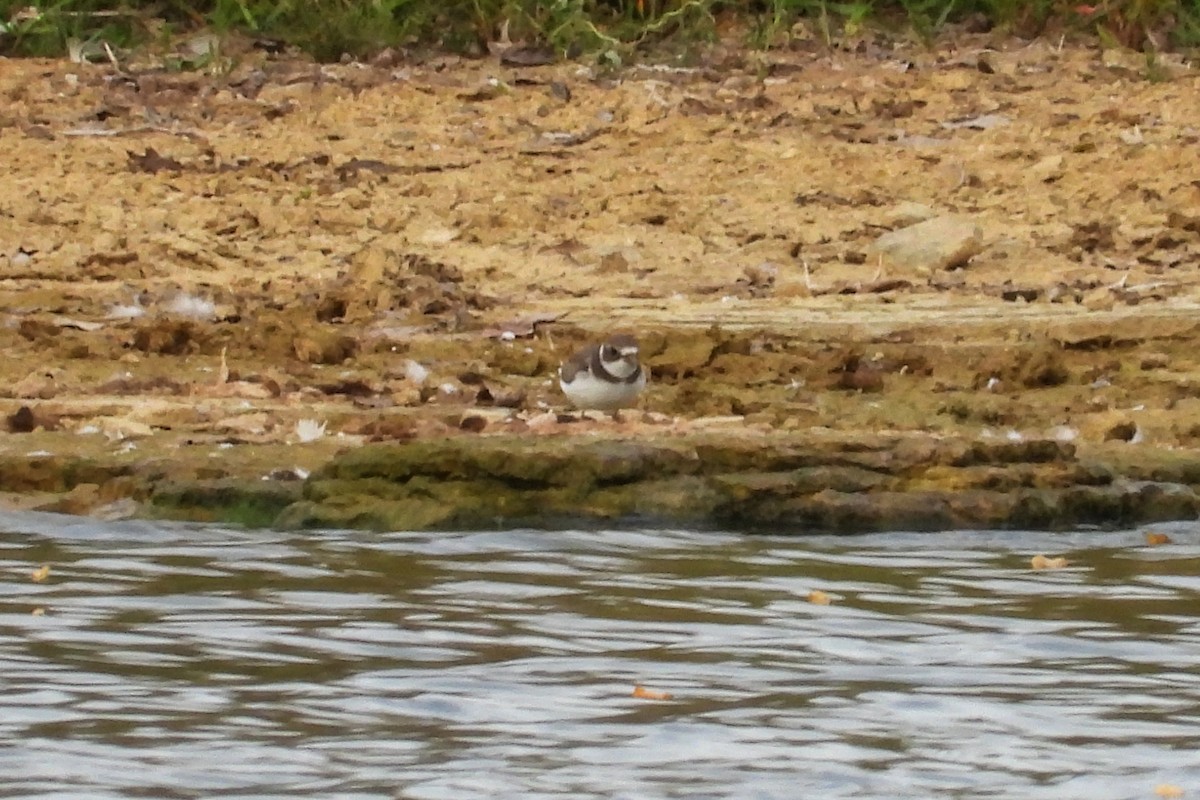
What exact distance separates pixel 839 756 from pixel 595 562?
6.84 feet

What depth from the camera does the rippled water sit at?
519 cm

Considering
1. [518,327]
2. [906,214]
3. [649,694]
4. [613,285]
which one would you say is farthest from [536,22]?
[649,694]

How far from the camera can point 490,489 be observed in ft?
25.6

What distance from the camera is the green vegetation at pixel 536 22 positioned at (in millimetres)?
14422

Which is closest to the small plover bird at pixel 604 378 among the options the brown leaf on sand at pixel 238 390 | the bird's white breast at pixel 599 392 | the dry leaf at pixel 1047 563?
the bird's white breast at pixel 599 392

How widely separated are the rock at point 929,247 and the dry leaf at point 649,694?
19.1ft

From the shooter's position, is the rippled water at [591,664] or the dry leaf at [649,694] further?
the dry leaf at [649,694]

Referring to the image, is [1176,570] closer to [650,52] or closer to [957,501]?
[957,501]

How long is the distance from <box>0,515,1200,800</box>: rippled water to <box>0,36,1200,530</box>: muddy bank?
10.0 inches

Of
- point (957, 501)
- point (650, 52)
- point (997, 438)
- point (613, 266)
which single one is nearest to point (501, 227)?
point (613, 266)

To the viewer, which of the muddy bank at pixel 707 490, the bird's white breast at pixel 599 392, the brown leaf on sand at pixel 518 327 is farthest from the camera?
the brown leaf on sand at pixel 518 327

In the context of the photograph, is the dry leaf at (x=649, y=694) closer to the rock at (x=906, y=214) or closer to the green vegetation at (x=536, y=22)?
the rock at (x=906, y=214)

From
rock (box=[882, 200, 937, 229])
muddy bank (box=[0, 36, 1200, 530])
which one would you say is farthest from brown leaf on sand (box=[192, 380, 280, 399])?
rock (box=[882, 200, 937, 229])

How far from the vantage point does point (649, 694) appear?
230 inches
